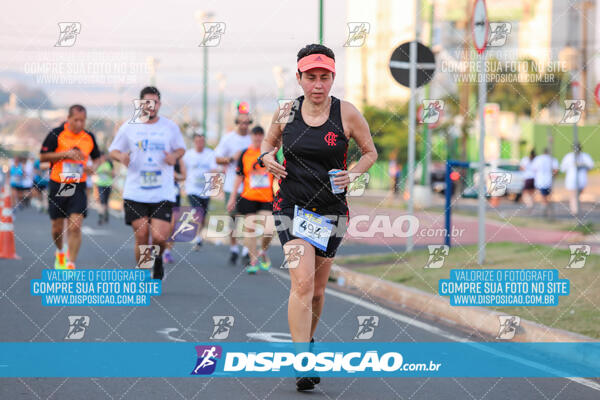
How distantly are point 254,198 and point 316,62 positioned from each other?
653 cm

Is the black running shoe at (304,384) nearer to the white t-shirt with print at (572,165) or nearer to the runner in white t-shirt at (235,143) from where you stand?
the runner in white t-shirt at (235,143)

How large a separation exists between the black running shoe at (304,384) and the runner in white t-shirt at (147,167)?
4.07 metres

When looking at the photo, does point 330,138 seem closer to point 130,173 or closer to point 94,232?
point 130,173

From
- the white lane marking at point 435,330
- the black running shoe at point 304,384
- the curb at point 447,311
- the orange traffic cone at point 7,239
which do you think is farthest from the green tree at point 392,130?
the black running shoe at point 304,384

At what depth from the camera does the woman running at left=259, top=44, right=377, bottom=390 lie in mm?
5758

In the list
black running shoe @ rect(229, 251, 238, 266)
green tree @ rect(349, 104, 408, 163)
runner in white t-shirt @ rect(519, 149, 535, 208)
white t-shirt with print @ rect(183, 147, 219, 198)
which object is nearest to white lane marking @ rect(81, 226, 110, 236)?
white t-shirt with print @ rect(183, 147, 219, 198)

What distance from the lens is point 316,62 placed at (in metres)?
5.72

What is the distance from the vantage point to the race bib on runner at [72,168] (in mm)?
10023

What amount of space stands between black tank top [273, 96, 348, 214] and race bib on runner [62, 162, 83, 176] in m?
4.71

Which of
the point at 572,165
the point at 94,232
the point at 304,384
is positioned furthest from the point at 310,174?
the point at 572,165

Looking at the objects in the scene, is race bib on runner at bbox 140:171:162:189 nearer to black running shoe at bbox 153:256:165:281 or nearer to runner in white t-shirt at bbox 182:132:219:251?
black running shoe at bbox 153:256:165:281

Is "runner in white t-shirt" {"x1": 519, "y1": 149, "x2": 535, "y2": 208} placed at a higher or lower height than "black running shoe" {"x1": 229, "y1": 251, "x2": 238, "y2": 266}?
higher

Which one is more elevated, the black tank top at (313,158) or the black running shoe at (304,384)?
the black tank top at (313,158)

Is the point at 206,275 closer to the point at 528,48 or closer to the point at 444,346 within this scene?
the point at 444,346
